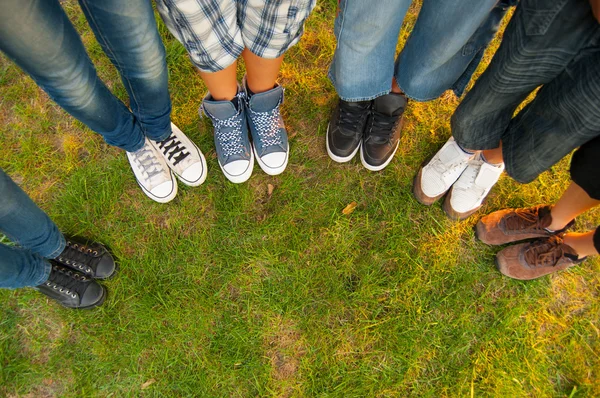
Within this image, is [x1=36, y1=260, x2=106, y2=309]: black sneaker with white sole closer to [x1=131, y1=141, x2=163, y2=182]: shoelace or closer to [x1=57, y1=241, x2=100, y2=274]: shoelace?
[x1=57, y1=241, x2=100, y2=274]: shoelace

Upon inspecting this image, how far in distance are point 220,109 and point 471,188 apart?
4.49 ft

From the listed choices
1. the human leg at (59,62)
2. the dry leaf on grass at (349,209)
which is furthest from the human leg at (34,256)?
the dry leaf on grass at (349,209)

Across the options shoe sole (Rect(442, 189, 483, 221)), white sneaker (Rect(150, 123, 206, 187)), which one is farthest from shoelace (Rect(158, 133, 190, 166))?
shoe sole (Rect(442, 189, 483, 221))

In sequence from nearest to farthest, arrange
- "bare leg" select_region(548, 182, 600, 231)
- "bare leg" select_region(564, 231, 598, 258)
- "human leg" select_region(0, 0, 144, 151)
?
"human leg" select_region(0, 0, 144, 151) → "bare leg" select_region(548, 182, 600, 231) → "bare leg" select_region(564, 231, 598, 258)

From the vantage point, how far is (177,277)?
202 cm

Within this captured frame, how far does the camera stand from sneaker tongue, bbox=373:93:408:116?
6.32ft

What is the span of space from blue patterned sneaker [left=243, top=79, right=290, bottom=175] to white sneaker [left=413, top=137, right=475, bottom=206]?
0.78 meters

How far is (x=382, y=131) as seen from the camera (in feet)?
6.74

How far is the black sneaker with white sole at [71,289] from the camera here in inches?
72.5

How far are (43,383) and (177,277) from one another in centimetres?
81

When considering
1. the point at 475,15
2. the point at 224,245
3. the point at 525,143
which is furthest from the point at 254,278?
the point at 475,15

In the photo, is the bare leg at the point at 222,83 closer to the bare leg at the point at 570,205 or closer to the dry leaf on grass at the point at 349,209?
the dry leaf on grass at the point at 349,209

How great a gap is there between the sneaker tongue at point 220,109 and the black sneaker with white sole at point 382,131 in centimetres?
73

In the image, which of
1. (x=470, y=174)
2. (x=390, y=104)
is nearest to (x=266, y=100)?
(x=390, y=104)
